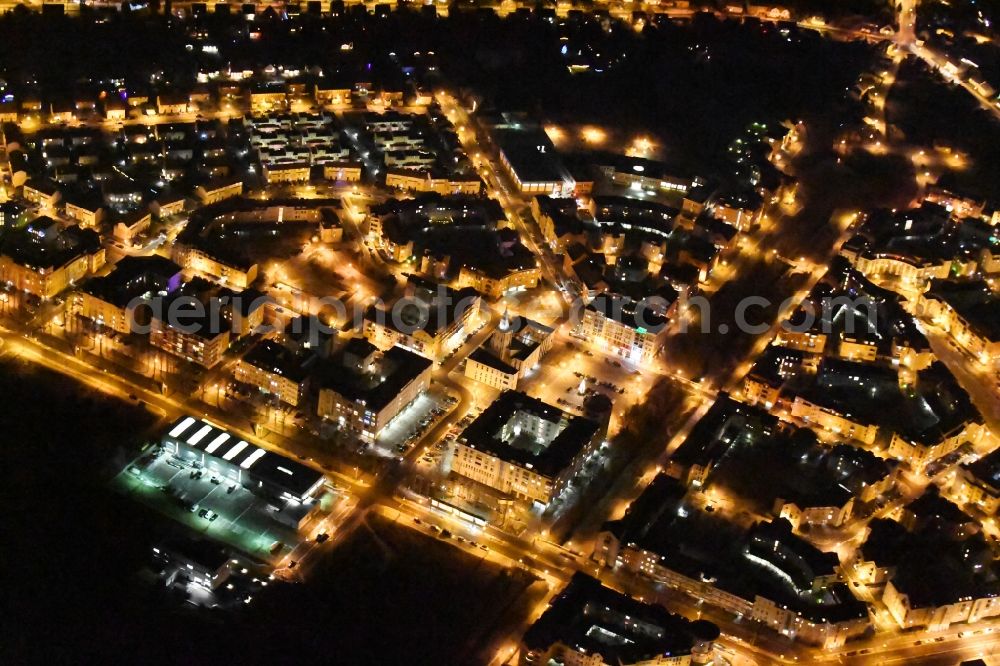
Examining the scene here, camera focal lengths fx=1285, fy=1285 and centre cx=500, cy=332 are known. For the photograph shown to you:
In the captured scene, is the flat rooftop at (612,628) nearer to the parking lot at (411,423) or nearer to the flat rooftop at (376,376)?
the parking lot at (411,423)

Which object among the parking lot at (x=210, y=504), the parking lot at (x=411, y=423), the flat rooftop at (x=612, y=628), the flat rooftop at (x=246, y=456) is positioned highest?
the parking lot at (x=411, y=423)

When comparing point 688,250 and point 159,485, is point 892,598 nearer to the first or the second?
point 688,250

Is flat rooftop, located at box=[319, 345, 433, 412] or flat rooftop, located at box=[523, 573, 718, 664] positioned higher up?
flat rooftop, located at box=[319, 345, 433, 412]

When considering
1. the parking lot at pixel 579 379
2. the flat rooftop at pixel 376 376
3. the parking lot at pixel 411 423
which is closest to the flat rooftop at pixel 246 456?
the parking lot at pixel 411 423

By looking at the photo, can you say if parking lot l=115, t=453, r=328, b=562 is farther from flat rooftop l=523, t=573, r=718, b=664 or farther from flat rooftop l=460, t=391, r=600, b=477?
flat rooftop l=523, t=573, r=718, b=664

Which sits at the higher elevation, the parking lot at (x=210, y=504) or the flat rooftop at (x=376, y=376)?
the flat rooftop at (x=376, y=376)

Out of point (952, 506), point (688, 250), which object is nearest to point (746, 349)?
point (688, 250)

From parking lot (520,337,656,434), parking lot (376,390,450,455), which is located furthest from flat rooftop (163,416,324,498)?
parking lot (520,337,656,434)

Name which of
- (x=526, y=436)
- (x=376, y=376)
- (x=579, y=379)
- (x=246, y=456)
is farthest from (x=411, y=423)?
(x=579, y=379)

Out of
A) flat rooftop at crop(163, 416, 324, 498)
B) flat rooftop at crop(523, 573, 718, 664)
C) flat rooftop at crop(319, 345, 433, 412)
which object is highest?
flat rooftop at crop(319, 345, 433, 412)

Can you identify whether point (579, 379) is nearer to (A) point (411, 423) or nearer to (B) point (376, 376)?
(A) point (411, 423)

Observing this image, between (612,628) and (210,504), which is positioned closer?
(612,628)
